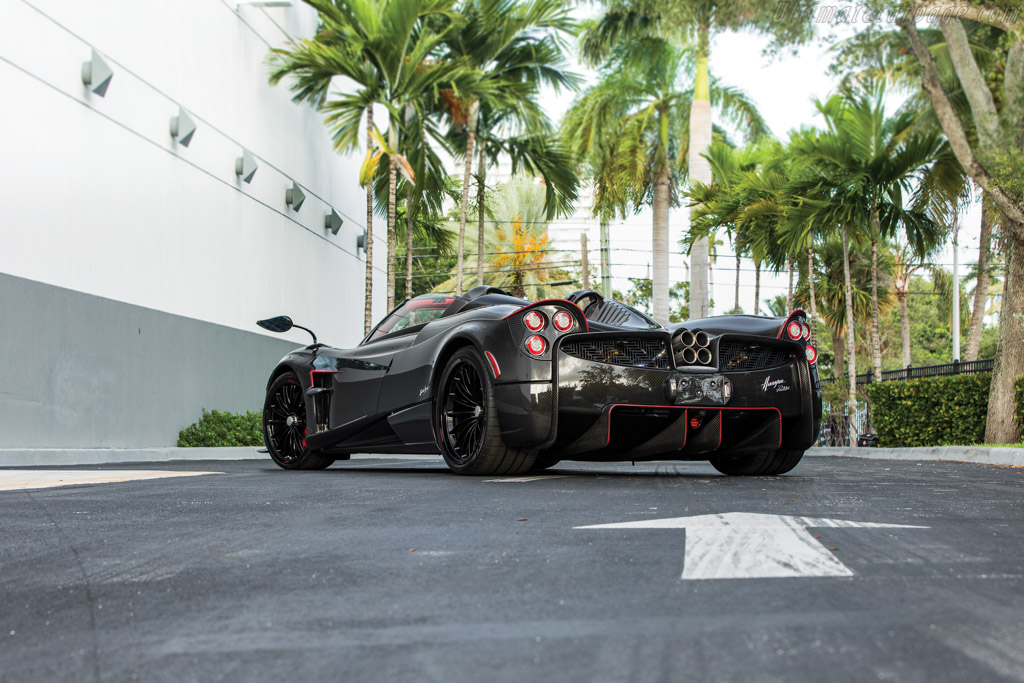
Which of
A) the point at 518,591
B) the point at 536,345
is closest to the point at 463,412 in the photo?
the point at 536,345

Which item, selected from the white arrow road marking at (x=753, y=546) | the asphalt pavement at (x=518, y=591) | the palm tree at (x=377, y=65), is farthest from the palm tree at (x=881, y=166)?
the white arrow road marking at (x=753, y=546)

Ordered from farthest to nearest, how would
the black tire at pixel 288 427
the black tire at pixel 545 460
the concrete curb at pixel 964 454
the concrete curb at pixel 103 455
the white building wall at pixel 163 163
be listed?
1. the white building wall at pixel 163 163
2. the concrete curb at pixel 103 455
3. the concrete curb at pixel 964 454
4. the black tire at pixel 288 427
5. the black tire at pixel 545 460

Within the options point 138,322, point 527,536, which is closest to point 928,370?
point 138,322

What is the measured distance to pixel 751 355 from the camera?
5.96 metres

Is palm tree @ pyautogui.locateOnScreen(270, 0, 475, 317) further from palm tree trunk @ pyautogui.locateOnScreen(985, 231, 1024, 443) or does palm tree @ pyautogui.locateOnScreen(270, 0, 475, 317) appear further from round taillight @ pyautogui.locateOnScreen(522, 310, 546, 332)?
round taillight @ pyautogui.locateOnScreen(522, 310, 546, 332)

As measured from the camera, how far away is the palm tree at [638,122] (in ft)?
85.1

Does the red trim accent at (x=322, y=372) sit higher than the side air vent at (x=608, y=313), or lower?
lower

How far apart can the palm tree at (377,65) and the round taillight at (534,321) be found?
1246 centimetres

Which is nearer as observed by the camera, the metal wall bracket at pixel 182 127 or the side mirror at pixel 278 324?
the side mirror at pixel 278 324

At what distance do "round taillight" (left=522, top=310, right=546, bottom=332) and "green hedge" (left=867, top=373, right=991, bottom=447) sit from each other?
11856 mm

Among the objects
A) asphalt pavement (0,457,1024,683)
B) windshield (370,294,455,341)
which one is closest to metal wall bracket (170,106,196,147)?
windshield (370,294,455,341)

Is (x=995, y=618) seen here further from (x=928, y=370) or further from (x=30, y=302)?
(x=928, y=370)

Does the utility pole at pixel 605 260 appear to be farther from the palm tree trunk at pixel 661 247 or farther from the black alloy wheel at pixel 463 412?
the black alloy wheel at pixel 463 412

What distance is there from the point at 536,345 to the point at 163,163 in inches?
444
